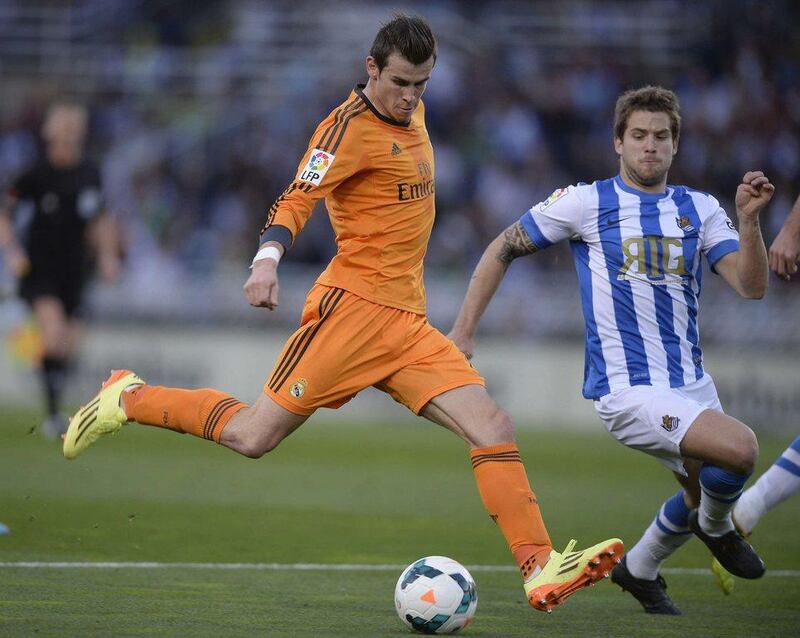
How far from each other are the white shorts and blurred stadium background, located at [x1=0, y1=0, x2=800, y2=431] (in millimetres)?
10171

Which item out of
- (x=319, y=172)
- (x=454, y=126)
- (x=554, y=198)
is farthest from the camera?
(x=454, y=126)

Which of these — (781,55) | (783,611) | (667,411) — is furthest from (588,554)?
(781,55)

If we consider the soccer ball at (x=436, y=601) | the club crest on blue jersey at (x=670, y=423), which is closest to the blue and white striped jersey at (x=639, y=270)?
the club crest on blue jersey at (x=670, y=423)

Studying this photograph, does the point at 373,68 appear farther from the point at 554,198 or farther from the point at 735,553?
the point at 735,553

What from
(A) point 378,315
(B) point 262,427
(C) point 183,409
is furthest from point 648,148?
(C) point 183,409

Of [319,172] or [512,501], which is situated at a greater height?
[319,172]

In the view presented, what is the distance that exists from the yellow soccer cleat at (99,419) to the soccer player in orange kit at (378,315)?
0.18 meters

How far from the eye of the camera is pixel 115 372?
6.41 metres

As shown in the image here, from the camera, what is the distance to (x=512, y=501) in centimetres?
546

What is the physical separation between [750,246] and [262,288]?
6.90 ft

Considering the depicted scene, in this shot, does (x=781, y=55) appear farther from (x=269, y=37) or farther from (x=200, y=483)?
(x=200, y=483)

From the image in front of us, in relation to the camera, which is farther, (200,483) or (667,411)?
(200,483)

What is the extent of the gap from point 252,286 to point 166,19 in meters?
18.8

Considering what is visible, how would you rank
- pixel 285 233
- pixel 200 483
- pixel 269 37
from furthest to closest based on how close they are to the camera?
1. pixel 269 37
2. pixel 200 483
3. pixel 285 233
